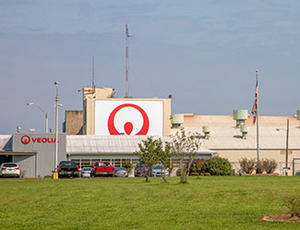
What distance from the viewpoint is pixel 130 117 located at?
10169 cm

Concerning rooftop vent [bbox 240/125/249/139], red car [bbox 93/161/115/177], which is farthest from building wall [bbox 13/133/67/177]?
rooftop vent [bbox 240/125/249/139]

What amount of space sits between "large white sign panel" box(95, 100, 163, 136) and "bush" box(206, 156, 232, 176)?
30.5m

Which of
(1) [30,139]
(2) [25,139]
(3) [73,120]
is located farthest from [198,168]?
(3) [73,120]

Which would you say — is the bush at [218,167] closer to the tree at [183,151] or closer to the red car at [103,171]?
the red car at [103,171]

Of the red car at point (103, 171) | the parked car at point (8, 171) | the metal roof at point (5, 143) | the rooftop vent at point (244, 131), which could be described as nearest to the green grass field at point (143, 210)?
the parked car at point (8, 171)

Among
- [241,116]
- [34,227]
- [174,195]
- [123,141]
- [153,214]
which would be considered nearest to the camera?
[34,227]

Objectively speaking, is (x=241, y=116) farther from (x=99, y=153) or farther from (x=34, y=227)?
(x=34, y=227)

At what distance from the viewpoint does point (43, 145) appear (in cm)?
7394

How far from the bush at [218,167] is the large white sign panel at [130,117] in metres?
30.5

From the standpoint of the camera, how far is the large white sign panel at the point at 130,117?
3981 inches

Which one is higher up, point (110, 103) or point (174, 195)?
point (110, 103)

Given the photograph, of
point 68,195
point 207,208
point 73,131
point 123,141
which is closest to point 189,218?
point 207,208

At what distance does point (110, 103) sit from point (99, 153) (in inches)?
1011

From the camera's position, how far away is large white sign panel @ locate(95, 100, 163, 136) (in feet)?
A: 332
